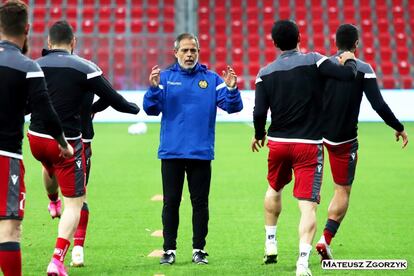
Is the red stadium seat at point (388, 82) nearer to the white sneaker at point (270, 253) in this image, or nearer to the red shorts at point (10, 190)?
the white sneaker at point (270, 253)

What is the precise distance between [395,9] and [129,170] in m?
19.4

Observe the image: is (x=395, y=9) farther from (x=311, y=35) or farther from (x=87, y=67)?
(x=87, y=67)

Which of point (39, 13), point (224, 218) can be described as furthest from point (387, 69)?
point (224, 218)

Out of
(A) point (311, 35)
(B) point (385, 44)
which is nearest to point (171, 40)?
(A) point (311, 35)

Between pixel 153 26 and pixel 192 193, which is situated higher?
pixel 153 26

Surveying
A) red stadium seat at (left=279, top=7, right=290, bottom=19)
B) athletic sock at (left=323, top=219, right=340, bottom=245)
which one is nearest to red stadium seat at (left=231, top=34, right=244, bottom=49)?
red stadium seat at (left=279, top=7, right=290, bottom=19)

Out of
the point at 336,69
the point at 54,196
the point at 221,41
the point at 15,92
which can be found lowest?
the point at 54,196

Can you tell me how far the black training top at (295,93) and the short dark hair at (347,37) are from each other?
0.64m

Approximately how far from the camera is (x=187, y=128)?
869 centimetres

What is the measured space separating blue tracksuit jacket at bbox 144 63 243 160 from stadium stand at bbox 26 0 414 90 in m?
22.4

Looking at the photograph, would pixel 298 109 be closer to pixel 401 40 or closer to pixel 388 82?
pixel 388 82

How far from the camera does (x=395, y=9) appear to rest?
33656mm

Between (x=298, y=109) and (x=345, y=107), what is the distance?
893 mm

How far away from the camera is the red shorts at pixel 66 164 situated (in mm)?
7930
